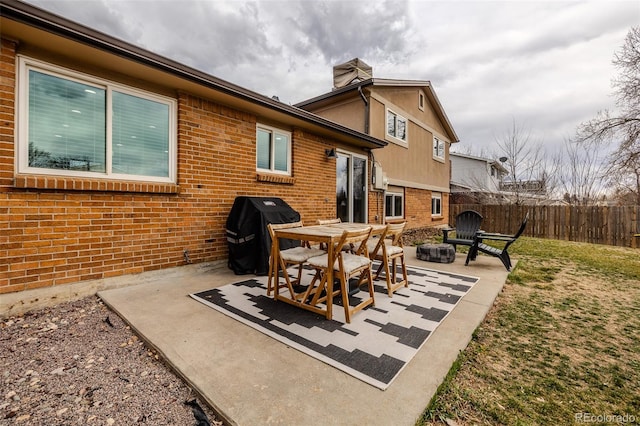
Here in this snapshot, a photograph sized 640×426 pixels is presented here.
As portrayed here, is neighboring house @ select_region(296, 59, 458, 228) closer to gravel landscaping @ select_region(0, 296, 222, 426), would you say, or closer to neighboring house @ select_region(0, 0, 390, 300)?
neighboring house @ select_region(0, 0, 390, 300)

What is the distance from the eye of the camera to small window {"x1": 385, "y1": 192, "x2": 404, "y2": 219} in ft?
31.0

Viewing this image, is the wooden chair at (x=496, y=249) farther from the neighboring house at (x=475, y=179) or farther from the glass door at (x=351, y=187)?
the neighboring house at (x=475, y=179)

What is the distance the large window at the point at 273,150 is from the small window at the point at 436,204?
30.4 ft

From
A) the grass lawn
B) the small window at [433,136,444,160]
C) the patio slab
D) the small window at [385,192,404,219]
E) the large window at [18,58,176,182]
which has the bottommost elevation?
the grass lawn

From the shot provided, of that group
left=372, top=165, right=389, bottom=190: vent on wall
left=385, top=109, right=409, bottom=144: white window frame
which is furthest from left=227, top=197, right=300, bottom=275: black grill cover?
left=385, top=109, right=409, bottom=144: white window frame

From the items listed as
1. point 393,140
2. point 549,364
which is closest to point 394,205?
point 393,140

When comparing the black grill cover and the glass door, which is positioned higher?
the glass door

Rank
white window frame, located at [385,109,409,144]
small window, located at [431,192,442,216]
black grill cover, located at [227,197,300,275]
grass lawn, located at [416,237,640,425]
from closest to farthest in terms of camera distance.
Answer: grass lawn, located at [416,237,640,425], black grill cover, located at [227,197,300,275], white window frame, located at [385,109,409,144], small window, located at [431,192,442,216]

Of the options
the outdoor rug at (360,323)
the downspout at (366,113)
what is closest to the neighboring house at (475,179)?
the downspout at (366,113)

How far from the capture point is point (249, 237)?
4199 mm

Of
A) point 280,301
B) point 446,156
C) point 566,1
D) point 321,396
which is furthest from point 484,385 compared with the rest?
point 446,156

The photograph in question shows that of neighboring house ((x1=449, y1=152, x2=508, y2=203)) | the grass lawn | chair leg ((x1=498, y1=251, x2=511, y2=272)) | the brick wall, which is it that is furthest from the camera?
neighboring house ((x1=449, y1=152, x2=508, y2=203))

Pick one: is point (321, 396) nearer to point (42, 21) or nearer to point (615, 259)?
point (42, 21)

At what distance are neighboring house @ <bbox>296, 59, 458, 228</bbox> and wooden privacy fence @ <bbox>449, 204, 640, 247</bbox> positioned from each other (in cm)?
295
